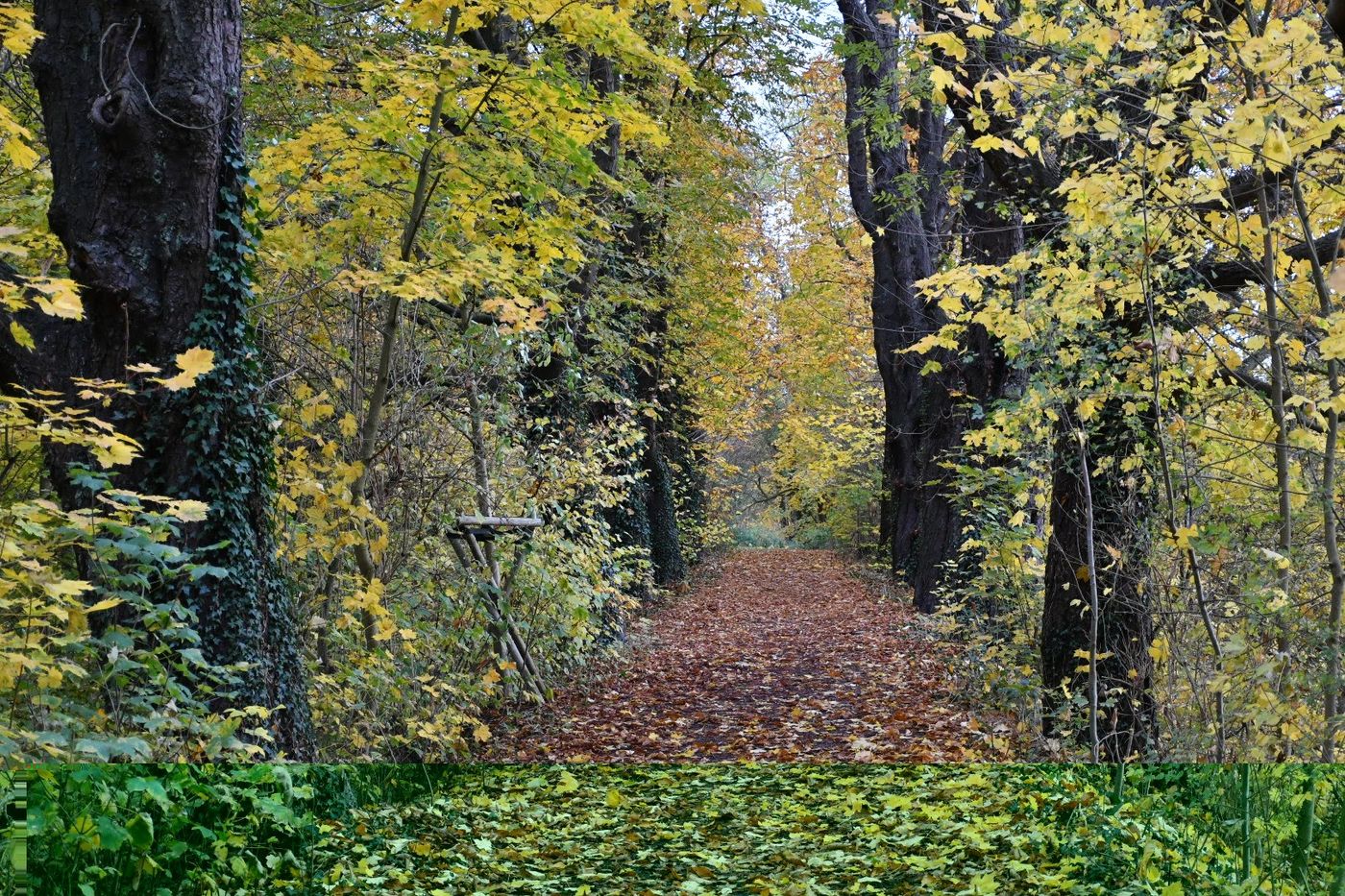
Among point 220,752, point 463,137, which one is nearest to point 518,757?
point 220,752

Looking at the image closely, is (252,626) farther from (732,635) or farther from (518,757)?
(732,635)

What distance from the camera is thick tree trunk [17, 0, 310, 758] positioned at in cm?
514

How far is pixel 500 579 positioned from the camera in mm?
9141

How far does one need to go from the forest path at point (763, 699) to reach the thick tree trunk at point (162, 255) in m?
3.20

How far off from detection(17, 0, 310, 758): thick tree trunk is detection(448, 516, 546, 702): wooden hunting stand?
3.02 meters

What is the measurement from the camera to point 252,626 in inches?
205

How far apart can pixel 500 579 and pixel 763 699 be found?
312 cm

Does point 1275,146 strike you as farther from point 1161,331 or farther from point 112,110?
point 112,110

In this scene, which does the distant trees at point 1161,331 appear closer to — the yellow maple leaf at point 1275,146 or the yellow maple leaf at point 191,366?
the yellow maple leaf at point 1275,146

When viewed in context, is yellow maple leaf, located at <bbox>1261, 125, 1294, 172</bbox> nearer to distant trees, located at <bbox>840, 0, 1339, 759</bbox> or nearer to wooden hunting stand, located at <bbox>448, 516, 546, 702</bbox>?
distant trees, located at <bbox>840, 0, 1339, 759</bbox>

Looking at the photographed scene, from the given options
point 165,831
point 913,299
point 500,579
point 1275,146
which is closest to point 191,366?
point 165,831

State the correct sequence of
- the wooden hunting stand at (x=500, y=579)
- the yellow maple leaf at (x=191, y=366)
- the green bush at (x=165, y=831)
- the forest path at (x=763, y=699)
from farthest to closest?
the wooden hunting stand at (x=500, y=579), the forest path at (x=763, y=699), the yellow maple leaf at (x=191, y=366), the green bush at (x=165, y=831)

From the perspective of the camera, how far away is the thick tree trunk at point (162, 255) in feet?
16.9

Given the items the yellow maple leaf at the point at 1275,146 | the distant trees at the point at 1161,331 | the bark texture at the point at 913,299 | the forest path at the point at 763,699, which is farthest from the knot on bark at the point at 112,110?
the bark texture at the point at 913,299
